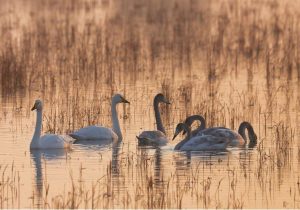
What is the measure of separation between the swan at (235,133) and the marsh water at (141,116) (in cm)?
18

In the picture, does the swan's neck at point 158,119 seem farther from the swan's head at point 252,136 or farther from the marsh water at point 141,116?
the swan's head at point 252,136

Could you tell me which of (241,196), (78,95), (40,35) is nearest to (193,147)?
(241,196)

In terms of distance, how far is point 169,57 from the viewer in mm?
24219

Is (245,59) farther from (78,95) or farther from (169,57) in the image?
(78,95)

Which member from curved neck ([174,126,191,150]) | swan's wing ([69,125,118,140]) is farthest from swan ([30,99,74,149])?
curved neck ([174,126,191,150])

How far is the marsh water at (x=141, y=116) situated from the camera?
474 inches

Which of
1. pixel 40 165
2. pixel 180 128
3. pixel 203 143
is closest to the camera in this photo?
pixel 40 165

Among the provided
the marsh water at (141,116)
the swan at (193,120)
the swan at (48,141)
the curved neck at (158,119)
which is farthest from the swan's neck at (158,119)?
the swan at (48,141)

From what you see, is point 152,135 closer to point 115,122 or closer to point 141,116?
point 115,122

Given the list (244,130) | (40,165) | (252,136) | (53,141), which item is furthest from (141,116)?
(40,165)

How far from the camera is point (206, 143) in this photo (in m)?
15.2

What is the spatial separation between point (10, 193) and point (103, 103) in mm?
6763

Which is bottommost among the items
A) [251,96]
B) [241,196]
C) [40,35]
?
[241,196]

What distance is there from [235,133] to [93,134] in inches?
75.6
